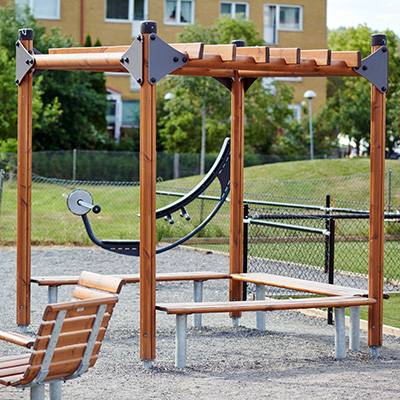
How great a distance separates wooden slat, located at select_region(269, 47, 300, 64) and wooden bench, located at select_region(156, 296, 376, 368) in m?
2.04

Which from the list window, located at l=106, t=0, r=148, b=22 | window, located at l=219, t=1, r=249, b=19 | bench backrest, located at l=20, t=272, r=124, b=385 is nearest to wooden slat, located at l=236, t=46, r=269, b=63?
bench backrest, located at l=20, t=272, r=124, b=385

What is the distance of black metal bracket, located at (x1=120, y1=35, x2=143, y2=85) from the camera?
20.1 feet

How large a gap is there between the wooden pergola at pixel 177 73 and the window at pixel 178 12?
108 feet

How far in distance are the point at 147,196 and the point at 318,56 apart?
6.42 feet

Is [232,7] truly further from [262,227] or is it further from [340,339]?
[340,339]

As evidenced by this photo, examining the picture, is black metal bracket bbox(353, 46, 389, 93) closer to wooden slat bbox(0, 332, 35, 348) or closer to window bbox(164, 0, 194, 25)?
wooden slat bbox(0, 332, 35, 348)

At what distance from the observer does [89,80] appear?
33188 mm

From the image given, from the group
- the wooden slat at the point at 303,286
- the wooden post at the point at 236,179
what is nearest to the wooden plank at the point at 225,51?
the wooden post at the point at 236,179

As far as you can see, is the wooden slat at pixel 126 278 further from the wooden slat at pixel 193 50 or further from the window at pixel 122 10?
the window at pixel 122 10

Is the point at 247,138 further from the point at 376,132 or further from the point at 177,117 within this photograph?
the point at 376,132

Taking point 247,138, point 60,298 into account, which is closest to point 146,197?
point 60,298

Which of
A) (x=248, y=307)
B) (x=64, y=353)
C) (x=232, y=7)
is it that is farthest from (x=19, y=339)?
(x=232, y=7)

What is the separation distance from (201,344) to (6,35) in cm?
2662

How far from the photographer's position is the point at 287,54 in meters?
6.67
